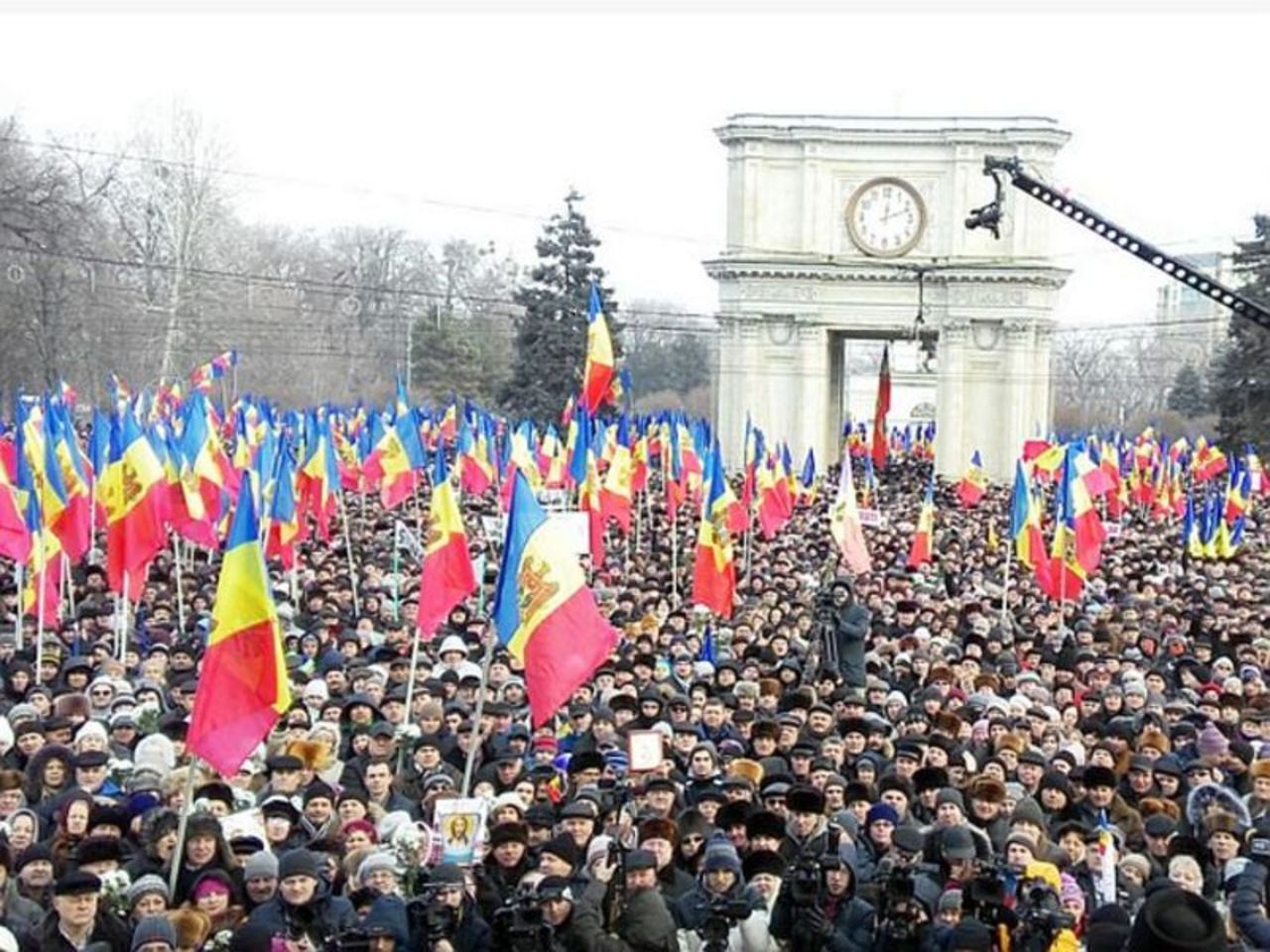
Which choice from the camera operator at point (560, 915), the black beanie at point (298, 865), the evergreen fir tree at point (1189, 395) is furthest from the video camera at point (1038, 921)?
the evergreen fir tree at point (1189, 395)

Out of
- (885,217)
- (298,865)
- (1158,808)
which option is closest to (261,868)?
(298,865)

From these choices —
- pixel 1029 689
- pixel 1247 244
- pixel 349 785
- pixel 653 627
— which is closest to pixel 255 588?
pixel 349 785

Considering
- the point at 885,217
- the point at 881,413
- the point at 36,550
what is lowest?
the point at 36,550

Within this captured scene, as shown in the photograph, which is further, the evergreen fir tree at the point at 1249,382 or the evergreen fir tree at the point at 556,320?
the evergreen fir tree at the point at 556,320

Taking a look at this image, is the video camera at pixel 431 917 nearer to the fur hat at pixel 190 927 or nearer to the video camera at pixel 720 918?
the fur hat at pixel 190 927

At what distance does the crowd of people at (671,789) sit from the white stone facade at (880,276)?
31.4m

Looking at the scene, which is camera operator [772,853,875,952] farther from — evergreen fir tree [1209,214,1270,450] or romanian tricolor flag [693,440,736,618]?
evergreen fir tree [1209,214,1270,450]

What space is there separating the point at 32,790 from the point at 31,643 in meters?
6.98

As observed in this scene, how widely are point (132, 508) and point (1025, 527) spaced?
10.0 meters

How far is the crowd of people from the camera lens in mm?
8094

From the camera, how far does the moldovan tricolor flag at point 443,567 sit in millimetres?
13820

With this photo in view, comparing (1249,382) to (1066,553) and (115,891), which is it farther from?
(115,891)

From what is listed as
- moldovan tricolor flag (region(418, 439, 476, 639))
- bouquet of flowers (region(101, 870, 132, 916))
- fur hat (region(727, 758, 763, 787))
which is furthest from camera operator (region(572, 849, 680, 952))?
moldovan tricolor flag (region(418, 439, 476, 639))

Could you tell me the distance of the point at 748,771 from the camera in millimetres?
11680
